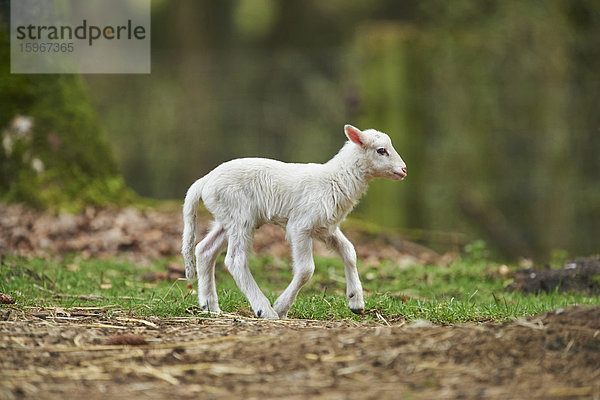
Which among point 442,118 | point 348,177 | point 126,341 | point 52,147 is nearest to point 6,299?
point 126,341

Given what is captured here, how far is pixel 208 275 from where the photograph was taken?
595 cm

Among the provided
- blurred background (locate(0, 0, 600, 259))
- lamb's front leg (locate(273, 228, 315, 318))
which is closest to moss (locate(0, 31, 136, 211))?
blurred background (locate(0, 0, 600, 259))

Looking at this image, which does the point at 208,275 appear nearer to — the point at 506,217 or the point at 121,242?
the point at 121,242

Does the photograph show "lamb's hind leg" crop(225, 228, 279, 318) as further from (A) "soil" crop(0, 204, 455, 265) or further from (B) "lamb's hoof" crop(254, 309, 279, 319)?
(A) "soil" crop(0, 204, 455, 265)

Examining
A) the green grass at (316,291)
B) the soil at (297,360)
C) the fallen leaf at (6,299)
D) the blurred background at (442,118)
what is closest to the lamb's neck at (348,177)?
the green grass at (316,291)

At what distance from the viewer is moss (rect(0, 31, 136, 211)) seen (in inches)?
410

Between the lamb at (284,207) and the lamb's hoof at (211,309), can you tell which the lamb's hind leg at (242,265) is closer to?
the lamb at (284,207)

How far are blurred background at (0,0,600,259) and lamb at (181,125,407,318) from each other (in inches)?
208

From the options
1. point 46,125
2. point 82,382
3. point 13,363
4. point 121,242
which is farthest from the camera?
point 46,125

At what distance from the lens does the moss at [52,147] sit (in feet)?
34.2

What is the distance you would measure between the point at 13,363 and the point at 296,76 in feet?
43.0

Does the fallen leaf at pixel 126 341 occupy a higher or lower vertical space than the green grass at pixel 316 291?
higher

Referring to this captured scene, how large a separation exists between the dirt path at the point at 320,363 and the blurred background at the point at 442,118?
667 cm

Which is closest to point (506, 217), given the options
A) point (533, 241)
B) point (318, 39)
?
point (533, 241)
